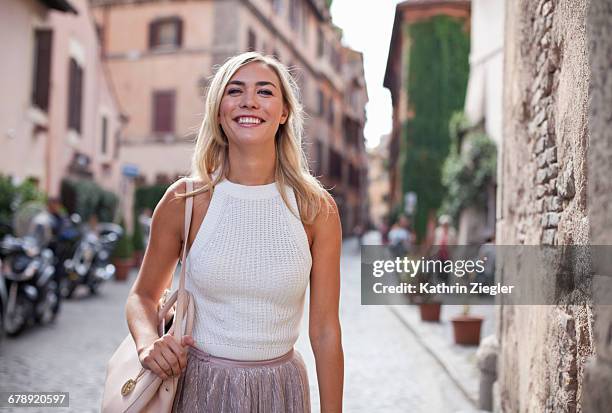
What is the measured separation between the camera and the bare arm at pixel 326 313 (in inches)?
88.7

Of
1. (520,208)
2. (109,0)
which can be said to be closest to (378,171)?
(109,0)

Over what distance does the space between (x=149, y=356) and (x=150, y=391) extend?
0.32ft

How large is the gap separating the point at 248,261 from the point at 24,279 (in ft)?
19.6

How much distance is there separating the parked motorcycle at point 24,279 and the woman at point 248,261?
211 inches

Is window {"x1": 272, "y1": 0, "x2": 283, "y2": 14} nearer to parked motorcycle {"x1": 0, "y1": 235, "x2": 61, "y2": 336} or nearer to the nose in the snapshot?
parked motorcycle {"x1": 0, "y1": 235, "x2": 61, "y2": 336}

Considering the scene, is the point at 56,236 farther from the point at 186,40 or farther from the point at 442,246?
the point at 186,40

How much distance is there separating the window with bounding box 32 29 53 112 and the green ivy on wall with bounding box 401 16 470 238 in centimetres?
1559

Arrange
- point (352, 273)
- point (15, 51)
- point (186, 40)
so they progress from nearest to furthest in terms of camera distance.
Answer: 1. point (15, 51)
2. point (352, 273)
3. point (186, 40)

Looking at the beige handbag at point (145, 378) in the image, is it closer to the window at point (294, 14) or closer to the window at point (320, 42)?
the window at point (294, 14)

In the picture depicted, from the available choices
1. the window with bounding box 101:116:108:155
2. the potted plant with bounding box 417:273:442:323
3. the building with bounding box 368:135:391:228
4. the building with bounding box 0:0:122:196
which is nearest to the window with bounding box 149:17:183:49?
the building with bounding box 0:0:122:196

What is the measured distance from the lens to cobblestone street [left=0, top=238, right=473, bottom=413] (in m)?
5.60

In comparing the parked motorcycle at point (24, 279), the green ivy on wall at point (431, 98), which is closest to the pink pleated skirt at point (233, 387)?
the parked motorcycle at point (24, 279)

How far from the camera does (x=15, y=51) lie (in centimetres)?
1291

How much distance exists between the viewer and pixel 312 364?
22.3ft
